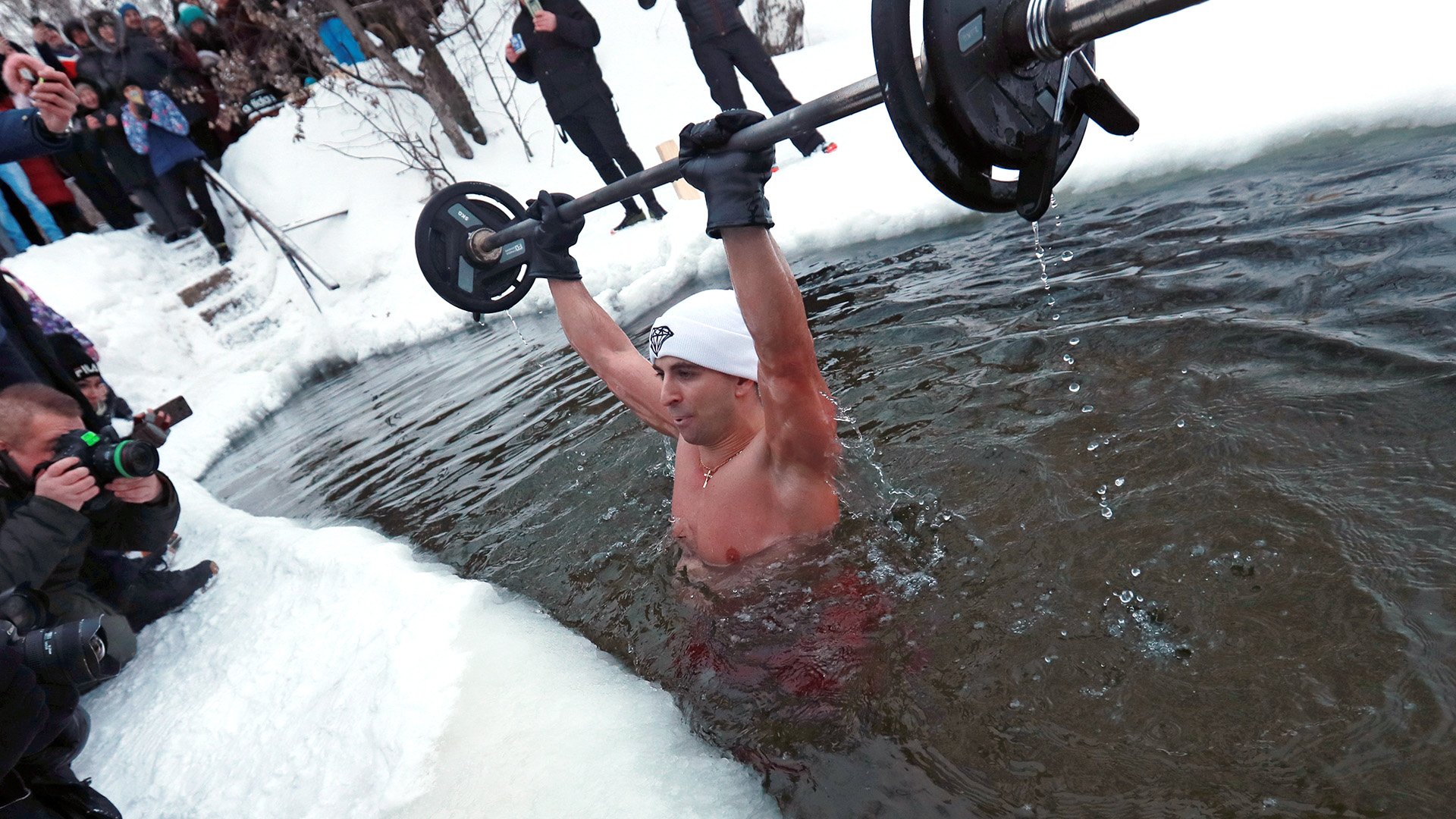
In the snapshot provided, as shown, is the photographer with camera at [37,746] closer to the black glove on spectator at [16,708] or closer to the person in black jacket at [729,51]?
the black glove on spectator at [16,708]

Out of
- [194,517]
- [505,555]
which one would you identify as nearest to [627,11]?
[194,517]

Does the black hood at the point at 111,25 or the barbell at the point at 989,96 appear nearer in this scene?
the barbell at the point at 989,96

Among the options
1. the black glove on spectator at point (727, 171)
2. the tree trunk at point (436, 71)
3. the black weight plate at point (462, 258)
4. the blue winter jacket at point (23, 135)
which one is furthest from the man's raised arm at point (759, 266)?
the tree trunk at point (436, 71)

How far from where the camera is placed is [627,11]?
1422 cm

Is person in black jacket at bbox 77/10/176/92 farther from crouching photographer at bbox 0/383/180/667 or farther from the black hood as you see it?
crouching photographer at bbox 0/383/180/667

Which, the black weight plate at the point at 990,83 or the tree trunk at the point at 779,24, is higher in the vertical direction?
the tree trunk at the point at 779,24

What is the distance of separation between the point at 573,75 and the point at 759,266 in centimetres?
706

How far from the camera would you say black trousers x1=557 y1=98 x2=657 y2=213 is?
8.47 meters

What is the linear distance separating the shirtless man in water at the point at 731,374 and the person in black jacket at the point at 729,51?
5.14 metres

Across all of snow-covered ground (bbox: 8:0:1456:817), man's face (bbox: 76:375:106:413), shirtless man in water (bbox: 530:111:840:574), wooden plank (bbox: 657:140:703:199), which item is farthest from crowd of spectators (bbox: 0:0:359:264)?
shirtless man in water (bbox: 530:111:840:574)

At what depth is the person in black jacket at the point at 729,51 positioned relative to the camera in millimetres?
7930

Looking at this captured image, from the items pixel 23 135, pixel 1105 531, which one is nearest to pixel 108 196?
pixel 23 135

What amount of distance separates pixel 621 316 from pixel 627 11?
Result: 9.41m

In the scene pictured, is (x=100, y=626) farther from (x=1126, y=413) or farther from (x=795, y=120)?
(x=1126, y=413)
